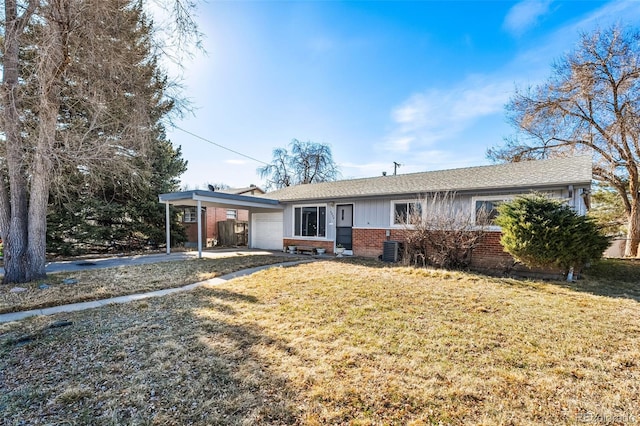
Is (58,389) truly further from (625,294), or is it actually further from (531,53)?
(531,53)

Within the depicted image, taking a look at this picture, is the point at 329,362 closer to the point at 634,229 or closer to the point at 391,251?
the point at 391,251

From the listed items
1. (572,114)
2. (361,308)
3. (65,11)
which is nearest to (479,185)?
(361,308)

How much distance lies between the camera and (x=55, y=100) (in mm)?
6566

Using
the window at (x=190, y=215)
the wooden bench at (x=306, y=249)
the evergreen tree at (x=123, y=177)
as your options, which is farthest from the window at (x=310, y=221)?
the window at (x=190, y=215)

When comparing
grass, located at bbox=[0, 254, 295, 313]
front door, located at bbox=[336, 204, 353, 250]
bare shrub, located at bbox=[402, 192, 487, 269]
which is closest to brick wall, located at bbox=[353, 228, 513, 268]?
bare shrub, located at bbox=[402, 192, 487, 269]

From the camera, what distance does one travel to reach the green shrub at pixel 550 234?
22.5 feet

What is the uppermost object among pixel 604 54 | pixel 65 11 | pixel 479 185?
pixel 604 54

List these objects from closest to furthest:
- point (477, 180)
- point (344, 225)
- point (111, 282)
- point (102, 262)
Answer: point (111, 282) < point (477, 180) < point (102, 262) < point (344, 225)

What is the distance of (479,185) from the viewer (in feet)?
30.0

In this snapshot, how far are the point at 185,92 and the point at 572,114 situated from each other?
1639cm

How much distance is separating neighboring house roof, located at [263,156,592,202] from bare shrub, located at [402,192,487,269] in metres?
1.03

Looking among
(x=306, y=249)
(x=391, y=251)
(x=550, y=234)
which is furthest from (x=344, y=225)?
(x=550, y=234)

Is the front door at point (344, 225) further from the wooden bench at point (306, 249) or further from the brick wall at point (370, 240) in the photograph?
the wooden bench at point (306, 249)

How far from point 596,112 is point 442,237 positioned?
1125 centimetres
